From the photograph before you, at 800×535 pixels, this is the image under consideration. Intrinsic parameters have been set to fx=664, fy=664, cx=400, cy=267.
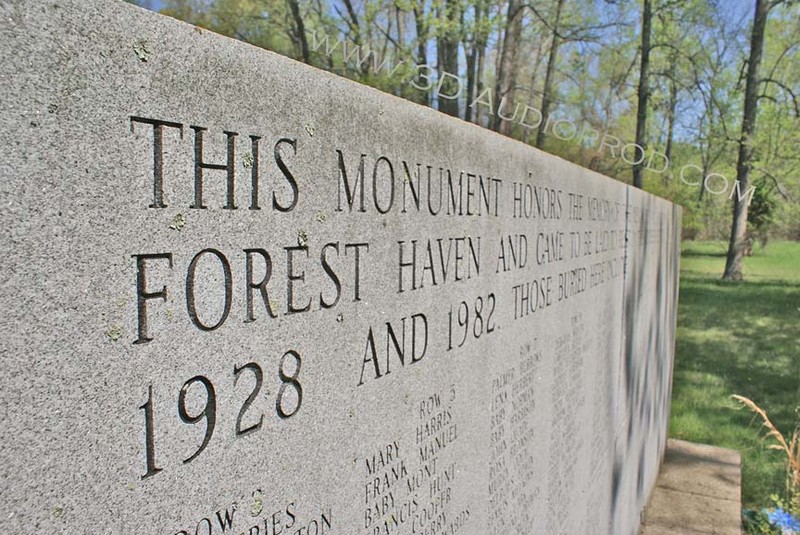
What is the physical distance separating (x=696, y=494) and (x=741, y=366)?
6453mm

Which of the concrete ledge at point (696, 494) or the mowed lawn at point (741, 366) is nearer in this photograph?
the concrete ledge at point (696, 494)

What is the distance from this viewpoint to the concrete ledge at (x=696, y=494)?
4863 millimetres

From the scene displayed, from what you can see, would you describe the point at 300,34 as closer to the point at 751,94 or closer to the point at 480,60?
the point at 480,60

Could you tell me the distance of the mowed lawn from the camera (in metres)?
6.99

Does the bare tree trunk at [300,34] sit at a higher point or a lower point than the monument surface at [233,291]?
higher

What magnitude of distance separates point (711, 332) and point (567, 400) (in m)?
12.6

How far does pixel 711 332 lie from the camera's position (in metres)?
14.0

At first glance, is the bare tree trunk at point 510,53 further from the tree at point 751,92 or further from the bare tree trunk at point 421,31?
the tree at point 751,92

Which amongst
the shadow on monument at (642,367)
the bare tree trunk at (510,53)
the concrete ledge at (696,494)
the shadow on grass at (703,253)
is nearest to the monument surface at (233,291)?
the shadow on monument at (642,367)

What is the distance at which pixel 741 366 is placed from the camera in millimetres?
11102

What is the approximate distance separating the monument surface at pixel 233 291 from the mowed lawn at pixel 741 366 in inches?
203

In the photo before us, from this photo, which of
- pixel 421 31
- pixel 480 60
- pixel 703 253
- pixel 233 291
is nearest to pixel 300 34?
pixel 421 31

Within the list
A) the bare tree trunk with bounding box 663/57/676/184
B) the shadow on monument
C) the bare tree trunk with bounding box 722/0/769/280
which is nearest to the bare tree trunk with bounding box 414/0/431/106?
the shadow on monument

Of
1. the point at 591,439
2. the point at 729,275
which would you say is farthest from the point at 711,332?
the point at 591,439
